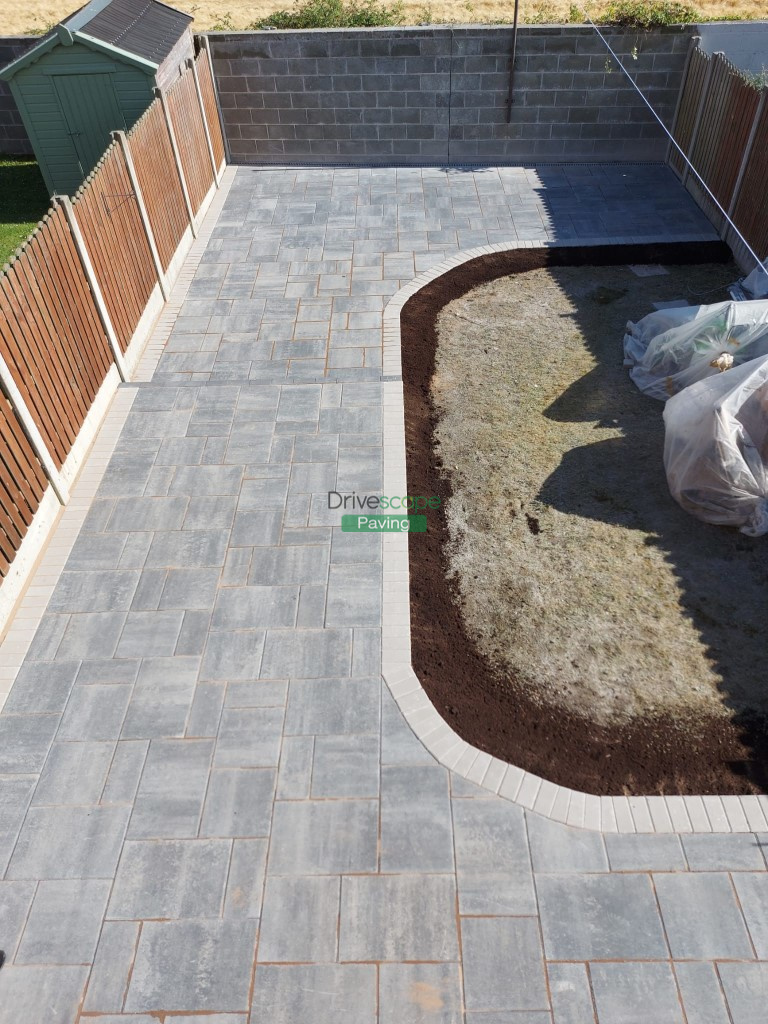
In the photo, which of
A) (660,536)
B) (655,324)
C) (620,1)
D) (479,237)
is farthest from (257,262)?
(620,1)

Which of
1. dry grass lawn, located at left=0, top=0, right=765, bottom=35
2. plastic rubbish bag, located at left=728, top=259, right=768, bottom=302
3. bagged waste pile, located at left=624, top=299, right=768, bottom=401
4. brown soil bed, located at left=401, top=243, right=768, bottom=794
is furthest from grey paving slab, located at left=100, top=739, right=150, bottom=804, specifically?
dry grass lawn, located at left=0, top=0, right=765, bottom=35

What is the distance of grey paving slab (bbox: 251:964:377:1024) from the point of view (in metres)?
3.79

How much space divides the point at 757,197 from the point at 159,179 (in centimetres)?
841

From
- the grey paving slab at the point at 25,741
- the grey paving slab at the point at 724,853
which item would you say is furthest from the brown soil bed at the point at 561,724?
the grey paving slab at the point at 25,741

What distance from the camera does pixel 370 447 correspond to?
7414 mm

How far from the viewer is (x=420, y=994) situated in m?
3.86

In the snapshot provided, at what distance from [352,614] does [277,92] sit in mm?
11431

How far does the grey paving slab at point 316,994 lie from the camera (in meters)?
3.79

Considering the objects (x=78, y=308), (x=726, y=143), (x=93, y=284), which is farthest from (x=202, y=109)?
(x=726, y=143)

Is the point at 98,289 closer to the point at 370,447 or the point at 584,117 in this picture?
the point at 370,447

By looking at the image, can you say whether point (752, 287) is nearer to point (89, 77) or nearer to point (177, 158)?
point (177, 158)

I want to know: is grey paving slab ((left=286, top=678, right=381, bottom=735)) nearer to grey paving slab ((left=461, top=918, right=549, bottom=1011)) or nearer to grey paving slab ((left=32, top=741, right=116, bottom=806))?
grey paving slab ((left=32, top=741, right=116, bottom=806))

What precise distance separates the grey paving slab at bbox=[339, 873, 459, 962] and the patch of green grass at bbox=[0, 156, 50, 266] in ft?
33.8

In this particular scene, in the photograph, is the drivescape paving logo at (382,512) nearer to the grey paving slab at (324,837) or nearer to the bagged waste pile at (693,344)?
the grey paving slab at (324,837)
